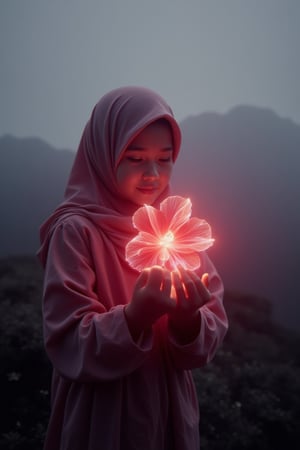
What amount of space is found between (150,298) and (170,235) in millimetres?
124

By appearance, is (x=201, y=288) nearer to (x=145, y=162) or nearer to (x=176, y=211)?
(x=176, y=211)

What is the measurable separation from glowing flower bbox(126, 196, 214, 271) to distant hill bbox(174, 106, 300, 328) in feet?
6.29

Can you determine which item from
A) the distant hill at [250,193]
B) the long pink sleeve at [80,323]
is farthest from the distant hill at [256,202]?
the long pink sleeve at [80,323]

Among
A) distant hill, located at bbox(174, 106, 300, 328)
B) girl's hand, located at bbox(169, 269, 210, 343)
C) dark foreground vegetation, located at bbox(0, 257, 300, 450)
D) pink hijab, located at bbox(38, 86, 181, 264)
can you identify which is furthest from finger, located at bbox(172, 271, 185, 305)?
distant hill, located at bbox(174, 106, 300, 328)

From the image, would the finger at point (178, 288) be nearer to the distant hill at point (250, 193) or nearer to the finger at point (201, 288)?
the finger at point (201, 288)

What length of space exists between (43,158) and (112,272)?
248 centimetres

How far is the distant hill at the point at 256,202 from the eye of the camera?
256 centimetres

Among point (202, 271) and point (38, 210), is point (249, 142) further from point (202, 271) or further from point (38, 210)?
point (202, 271)

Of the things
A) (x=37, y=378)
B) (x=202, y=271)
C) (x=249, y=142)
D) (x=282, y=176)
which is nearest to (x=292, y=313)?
(x=282, y=176)

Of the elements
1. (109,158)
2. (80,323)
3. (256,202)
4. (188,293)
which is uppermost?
(109,158)

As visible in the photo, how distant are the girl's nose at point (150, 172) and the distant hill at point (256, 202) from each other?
1.86 m

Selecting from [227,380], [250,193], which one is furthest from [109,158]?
[250,193]

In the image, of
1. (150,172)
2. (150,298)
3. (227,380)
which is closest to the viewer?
(150,298)

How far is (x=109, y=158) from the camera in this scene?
0.79 metres
